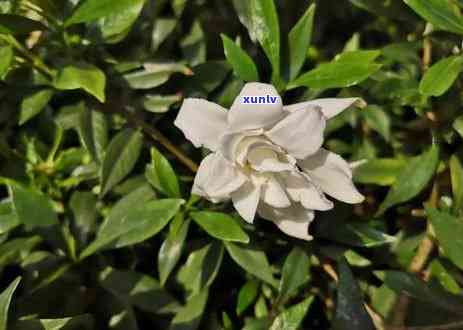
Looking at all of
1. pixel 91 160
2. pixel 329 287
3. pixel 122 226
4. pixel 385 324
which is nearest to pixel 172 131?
pixel 91 160

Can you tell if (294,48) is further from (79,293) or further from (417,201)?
(79,293)

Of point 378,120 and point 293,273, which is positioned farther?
point 378,120

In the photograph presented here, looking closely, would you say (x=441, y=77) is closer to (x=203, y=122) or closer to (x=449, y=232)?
(x=449, y=232)

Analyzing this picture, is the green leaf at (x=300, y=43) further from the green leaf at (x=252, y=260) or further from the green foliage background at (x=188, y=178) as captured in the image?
the green leaf at (x=252, y=260)

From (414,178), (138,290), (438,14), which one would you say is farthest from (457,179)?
(138,290)

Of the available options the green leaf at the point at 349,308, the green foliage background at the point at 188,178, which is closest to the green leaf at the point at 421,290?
the green foliage background at the point at 188,178

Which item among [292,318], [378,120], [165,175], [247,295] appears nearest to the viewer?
[292,318]

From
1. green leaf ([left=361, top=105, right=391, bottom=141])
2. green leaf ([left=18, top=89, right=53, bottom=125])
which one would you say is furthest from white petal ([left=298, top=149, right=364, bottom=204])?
green leaf ([left=18, top=89, right=53, bottom=125])
